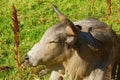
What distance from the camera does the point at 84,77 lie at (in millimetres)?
6441

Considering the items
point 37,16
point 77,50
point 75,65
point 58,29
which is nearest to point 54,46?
point 58,29

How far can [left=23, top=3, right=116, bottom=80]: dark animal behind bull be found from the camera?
19.5 feet

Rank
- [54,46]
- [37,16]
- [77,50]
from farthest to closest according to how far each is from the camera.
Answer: [37,16] → [77,50] → [54,46]

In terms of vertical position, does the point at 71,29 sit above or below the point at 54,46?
above

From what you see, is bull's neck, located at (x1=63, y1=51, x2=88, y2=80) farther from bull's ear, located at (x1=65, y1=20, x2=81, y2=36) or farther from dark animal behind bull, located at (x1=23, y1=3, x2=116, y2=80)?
bull's ear, located at (x1=65, y1=20, x2=81, y2=36)

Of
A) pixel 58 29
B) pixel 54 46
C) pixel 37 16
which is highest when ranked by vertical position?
pixel 58 29

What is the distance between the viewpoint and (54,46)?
6004mm

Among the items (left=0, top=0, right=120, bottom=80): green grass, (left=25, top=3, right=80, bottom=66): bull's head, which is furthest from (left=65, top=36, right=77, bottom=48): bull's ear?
(left=0, top=0, right=120, bottom=80): green grass

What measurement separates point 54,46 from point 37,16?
403cm

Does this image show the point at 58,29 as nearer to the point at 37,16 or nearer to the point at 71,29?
the point at 71,29

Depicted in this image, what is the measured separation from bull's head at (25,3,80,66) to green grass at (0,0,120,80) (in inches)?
84.4

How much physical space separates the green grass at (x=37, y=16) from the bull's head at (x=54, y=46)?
2.14 meters

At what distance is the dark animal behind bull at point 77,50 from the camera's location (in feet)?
19.5

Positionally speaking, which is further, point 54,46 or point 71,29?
point 54,46
